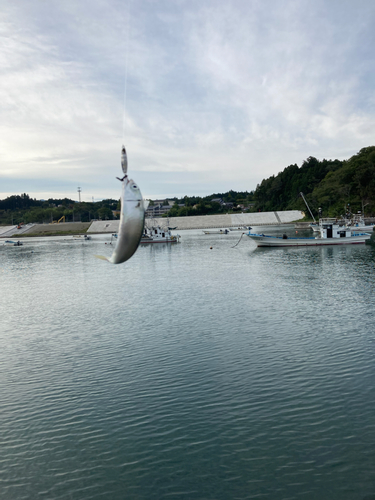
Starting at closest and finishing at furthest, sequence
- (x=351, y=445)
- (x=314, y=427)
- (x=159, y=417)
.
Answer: (x=351, y=445)
(x=314, y=427)
(x=159, y=417)

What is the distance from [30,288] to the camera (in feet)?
123

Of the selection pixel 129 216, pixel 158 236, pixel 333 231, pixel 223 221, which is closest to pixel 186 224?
pixel 223 221

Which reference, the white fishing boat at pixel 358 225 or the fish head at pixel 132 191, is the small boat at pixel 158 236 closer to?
the white fishing boat at pixel 358 225

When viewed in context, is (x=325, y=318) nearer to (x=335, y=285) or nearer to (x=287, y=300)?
(x=287, y=300)

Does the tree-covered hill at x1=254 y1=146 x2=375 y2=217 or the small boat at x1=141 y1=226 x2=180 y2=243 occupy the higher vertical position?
the tree-covered hill at x1=254 y1=146 x2=375 y2=217

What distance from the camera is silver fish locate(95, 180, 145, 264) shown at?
605 cm

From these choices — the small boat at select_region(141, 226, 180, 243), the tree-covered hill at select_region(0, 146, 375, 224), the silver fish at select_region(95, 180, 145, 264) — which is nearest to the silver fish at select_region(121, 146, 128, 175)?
the silver fish at select_region(95, 180, 145, 264)

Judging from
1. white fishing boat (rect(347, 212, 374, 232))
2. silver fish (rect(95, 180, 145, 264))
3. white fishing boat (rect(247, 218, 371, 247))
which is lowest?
white fishing boat (rect(247, 218, 371, 247))

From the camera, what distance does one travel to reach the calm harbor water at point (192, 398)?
9.88 meters

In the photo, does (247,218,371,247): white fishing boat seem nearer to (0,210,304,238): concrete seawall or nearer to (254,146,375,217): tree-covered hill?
(254,146,375,217): tree-covered hill

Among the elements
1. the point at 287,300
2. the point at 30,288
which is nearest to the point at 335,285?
the point at 287,300

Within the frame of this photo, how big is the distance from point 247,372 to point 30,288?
2779cm

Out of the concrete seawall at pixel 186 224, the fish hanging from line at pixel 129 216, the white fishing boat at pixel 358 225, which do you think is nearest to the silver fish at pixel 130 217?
the fish hanging from line at pixel 129 216

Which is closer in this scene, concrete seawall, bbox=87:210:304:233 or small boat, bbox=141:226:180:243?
small boat, bbox=141:226:180:243
